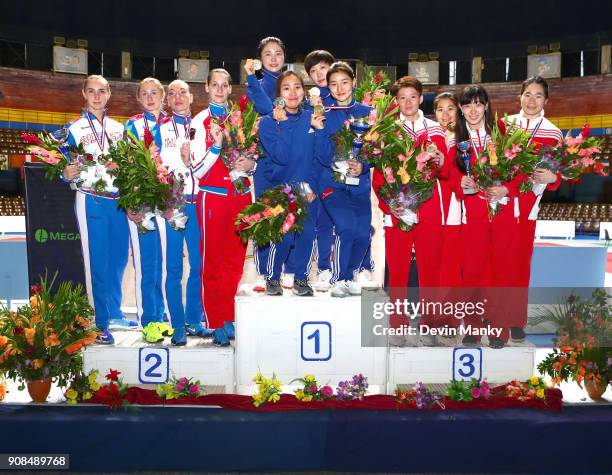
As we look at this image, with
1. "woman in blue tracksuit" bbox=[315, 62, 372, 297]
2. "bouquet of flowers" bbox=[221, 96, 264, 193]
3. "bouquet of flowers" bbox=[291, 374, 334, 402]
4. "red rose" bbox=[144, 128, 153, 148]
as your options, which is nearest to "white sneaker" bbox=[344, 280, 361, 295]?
"woman in blue tracksuit" bbox=[315, 62, 372, 297]

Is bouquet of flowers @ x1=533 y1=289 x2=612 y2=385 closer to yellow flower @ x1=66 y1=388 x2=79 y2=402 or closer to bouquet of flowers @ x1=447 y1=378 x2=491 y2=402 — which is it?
bouquet of flowers @ x1=447 y1=378 x2=491 y2=402

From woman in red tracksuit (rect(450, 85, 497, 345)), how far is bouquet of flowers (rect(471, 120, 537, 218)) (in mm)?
147

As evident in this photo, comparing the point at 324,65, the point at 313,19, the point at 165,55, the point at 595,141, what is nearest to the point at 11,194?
the point at 165,55

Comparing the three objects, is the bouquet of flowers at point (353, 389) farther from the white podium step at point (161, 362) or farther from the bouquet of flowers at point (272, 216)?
the bouquet of flowers at point (272, 216)

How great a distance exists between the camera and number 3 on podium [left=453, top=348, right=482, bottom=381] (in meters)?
3.32

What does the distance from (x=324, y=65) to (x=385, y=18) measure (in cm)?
1552

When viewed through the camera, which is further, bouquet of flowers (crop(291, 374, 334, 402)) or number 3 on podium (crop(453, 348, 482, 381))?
number 3 on podium (crop(453, 348, 482, 381))

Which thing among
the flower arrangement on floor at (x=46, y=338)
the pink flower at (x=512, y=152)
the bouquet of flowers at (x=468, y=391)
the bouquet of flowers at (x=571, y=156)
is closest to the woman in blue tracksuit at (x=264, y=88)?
the flower arrangement on floor at (x=46, y=338)

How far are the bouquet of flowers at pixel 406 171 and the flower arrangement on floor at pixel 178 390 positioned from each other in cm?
163

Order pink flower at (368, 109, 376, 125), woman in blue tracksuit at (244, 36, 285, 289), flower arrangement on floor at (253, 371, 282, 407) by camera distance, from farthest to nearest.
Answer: woman in blue tracksuit at (244, 36, 285, 289) → pink flower at (368, 109, 376, 125) → flower arrangement on floor at (253, 371, 282, 407)

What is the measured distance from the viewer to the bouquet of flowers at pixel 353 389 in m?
3.13

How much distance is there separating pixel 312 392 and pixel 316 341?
31 centimetres

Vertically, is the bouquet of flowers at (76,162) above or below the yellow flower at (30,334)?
above

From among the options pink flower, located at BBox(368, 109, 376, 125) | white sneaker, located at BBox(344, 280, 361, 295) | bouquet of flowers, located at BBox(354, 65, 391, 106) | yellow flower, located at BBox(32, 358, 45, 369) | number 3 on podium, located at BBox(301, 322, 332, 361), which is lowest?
yellow flower, located at BBox(32, 358, 45, 369)
